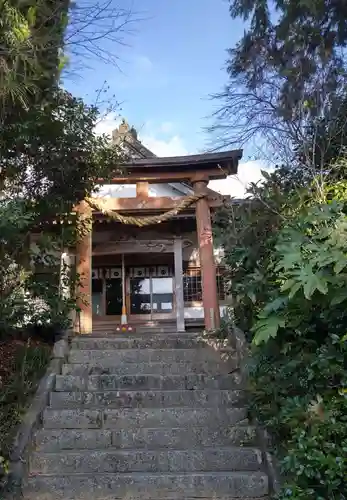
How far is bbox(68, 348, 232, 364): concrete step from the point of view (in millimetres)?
5527

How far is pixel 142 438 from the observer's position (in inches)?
163

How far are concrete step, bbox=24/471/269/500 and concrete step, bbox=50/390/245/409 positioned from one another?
0.97m

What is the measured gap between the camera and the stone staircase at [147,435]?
362 centimetres

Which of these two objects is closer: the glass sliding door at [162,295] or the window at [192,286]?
the window at [192,286]

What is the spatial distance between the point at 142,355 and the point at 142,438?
1.52m

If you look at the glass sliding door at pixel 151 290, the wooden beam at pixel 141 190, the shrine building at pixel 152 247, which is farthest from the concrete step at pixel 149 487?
the glass sliding door at pixel 151 290

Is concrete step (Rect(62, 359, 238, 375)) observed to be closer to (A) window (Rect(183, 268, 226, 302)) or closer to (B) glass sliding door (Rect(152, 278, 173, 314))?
(A) window (Rect(183, 268, 226, 302))

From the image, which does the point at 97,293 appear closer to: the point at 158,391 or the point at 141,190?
the point at 141,190

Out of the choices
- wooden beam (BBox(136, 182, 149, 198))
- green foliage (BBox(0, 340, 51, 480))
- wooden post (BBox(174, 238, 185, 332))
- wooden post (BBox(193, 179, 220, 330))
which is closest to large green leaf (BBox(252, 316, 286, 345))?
green foliage (BBox(0, 340, 51, 480))

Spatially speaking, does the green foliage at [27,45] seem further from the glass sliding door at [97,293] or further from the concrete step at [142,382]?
the glass sliding door at [97,293]

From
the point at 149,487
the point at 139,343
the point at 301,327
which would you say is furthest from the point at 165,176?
the point at 149,487

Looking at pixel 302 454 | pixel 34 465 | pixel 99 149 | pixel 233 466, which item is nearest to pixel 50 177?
pixel 99 149

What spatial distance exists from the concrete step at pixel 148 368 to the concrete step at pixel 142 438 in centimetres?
104

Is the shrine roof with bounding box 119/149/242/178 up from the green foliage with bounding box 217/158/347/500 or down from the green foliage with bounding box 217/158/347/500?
up
